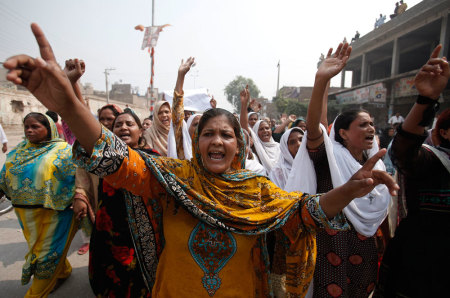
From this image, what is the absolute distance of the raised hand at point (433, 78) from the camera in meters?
1.37

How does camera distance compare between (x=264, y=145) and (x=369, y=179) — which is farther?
(x=264, y=145)

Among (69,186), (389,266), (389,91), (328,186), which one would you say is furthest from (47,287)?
(389,91)

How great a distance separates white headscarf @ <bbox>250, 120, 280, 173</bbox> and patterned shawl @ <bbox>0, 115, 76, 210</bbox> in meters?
2.39

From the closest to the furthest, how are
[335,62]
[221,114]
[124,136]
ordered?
[221,114] → [335,62] → [124,136]

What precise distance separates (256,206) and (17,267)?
3.56 meters

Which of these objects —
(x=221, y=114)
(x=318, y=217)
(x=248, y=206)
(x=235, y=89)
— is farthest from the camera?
(x=235, y=89)

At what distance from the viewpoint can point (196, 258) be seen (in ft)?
4.64

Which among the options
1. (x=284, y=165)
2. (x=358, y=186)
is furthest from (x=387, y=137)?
(x=358, y=186)

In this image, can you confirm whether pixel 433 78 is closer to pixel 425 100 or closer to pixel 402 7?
pixel 425 100

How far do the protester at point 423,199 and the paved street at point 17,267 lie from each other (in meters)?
3.03

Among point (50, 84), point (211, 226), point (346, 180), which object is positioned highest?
point (50, 84)

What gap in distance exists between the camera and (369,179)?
4.01ft

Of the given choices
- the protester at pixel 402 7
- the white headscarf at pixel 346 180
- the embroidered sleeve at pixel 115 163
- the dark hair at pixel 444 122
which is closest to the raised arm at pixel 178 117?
the white headscarf at pixel 346 180

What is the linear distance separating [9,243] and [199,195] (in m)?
4.19
